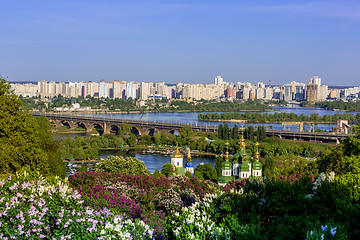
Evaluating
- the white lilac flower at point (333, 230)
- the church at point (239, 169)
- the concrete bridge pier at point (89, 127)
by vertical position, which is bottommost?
the concrete bridge pier at point (89, 127)

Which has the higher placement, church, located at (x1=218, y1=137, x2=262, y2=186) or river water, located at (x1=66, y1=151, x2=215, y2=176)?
church, located at (x1=218, y1=137, x2=262, y2=186)

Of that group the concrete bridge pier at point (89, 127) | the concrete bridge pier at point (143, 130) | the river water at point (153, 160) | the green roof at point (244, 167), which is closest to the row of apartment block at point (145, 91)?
the concrete bridge pier at point (89, 127)

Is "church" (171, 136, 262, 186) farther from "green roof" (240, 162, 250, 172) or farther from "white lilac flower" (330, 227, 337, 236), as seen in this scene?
"white lilac flower" (330, 227, 337, 236)

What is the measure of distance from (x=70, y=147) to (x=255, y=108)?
39743mm

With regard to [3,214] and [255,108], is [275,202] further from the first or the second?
[255,108]

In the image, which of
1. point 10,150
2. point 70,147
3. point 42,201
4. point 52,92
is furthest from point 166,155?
point 52,92

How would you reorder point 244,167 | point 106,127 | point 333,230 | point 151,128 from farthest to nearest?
1. point 106,127
2. point 151,128
3. point 244,167
4. point 333,230

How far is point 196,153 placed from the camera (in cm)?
2078

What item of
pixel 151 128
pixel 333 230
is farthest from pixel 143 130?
pixel 333 230

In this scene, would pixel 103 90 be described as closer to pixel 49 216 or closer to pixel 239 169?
pixel 239 169

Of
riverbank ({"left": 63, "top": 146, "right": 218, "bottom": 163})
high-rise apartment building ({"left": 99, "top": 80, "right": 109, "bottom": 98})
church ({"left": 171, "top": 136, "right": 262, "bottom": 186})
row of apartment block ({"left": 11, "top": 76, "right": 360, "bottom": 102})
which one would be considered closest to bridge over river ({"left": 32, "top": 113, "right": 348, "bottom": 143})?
riverbank ({"left": 63, "top": 146, "right": 218, "bottom": 163})

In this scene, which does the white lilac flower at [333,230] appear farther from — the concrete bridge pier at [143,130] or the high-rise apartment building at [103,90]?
the high-rise apartment building at [103,90]

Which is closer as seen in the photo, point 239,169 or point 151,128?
point 239,169

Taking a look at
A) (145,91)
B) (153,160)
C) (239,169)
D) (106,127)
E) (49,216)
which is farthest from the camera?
(145,91)
